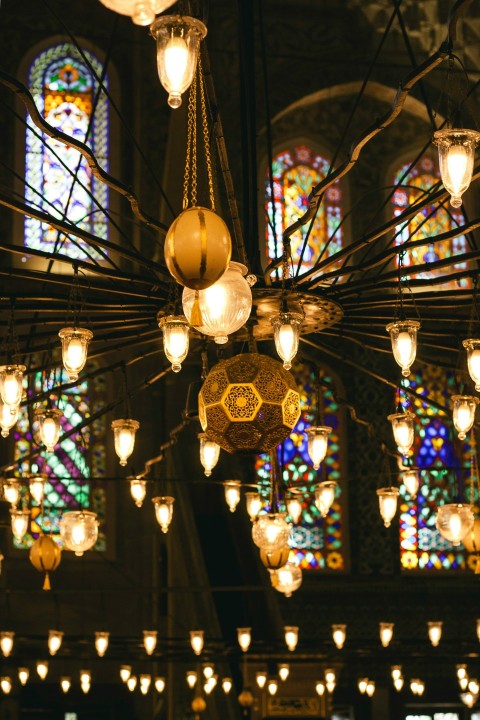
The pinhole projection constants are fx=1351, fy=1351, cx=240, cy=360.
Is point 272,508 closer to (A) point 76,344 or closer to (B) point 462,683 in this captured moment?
(A) point 76,344

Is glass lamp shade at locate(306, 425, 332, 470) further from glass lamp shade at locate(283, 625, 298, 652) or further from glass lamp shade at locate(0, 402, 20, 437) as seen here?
glass lamp shade at locate(283, 625, 298, 652)

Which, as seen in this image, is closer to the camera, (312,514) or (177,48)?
(177,48)

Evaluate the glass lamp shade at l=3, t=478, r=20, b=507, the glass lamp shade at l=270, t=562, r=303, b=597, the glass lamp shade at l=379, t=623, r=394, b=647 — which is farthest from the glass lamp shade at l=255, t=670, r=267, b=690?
the glass lamp shade at l=3, t=478, r=20, b=507

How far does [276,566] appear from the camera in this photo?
7566 mm

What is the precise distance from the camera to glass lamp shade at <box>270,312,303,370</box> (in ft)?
17.1

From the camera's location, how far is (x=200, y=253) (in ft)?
12.6

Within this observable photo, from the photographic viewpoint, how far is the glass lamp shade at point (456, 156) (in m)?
4.26

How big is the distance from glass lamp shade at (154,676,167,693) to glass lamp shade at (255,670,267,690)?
3.16 ft

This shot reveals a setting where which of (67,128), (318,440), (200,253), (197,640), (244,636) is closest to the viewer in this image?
(200,253)

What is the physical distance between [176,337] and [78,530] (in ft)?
6.66

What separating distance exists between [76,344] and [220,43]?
9.24 metres

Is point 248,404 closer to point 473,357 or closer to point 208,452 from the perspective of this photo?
point 473,357

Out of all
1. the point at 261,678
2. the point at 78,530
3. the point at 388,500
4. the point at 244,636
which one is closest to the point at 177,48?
the point at 78,530

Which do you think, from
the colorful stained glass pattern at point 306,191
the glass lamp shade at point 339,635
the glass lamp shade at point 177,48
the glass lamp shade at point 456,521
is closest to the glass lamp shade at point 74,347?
the glass lamp shade at point 177,48
